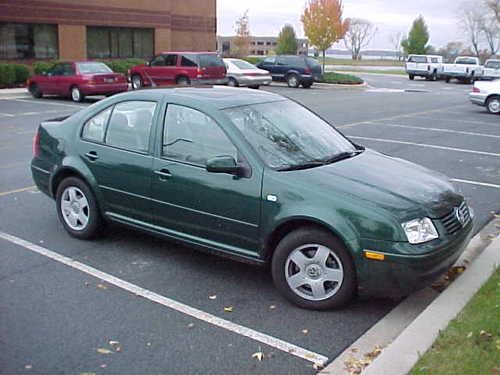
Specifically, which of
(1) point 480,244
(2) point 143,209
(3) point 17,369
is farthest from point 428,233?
(3) point 17,369

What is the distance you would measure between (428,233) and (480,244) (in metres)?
2.02

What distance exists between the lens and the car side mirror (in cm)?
478

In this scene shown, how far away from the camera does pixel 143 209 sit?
5.52 metres

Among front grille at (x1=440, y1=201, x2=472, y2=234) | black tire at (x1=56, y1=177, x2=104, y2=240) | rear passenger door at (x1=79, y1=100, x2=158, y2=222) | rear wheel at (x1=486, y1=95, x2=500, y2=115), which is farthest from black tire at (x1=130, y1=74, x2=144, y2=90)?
front grille at (x1=440, y1=201, x2=472, y2=234)

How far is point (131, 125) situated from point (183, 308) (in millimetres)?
1969

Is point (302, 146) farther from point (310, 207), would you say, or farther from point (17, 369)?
point (17, 369)

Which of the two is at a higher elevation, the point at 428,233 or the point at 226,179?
the point at 226,179

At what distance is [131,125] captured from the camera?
5.73m

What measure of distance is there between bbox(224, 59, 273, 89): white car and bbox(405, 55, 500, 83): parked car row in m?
19.3

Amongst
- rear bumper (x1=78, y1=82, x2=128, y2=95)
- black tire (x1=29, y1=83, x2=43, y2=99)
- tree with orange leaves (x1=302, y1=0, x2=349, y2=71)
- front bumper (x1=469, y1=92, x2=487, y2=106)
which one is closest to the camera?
front bumper (x1=469, y1=92, x2=487, y2=106)

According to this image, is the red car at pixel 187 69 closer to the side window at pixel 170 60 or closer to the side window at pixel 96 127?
the side window at pixel 170 60

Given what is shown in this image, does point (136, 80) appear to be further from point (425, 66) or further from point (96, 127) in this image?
point (425, 66)

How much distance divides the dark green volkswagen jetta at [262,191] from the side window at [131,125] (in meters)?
0.01

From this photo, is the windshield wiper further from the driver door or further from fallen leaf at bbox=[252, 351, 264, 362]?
fallen leaf at bbox=[252, 351, 264, 362]
